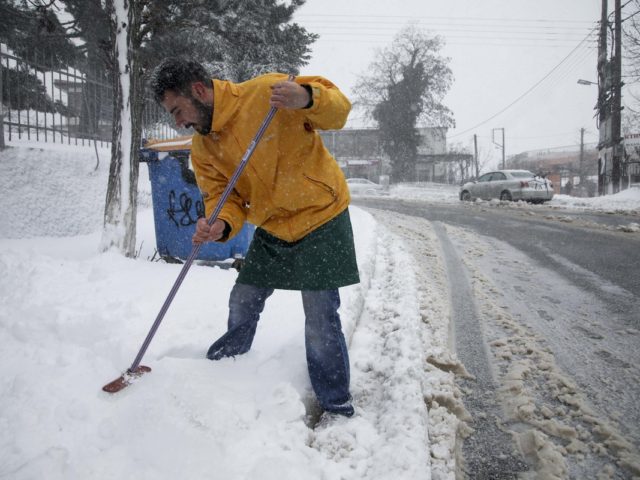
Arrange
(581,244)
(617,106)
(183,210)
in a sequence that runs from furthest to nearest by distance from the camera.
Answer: (617,106) < (581,244) < (183,210)

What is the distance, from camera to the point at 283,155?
6.32ft

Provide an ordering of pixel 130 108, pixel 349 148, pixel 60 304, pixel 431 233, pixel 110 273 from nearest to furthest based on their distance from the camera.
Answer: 1. pixel 60 304
2. pixel 110 273
3. pixel 130 108
4. pixel 431 233
5. pixel 349 148

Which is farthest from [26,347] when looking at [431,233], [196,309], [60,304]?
[431,233]

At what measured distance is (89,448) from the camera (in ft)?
5.25

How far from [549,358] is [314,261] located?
5.69ft

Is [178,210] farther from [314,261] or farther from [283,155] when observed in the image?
[314,261]

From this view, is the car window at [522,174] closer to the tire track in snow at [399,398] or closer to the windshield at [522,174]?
the windshield at [522,174]

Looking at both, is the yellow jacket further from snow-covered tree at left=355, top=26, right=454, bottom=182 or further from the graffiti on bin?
snow-covered tree at left=355, top=26, right=454, bottom=182

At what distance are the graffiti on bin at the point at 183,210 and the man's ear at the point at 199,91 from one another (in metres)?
2.47

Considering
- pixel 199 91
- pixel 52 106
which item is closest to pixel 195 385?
pixel 199 91

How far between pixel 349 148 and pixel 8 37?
115 feet

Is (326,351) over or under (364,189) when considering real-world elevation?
under

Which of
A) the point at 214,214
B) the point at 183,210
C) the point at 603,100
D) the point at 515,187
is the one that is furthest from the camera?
the point at 603,100

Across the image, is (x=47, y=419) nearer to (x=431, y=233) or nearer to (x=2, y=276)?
(x=2, y=276)
